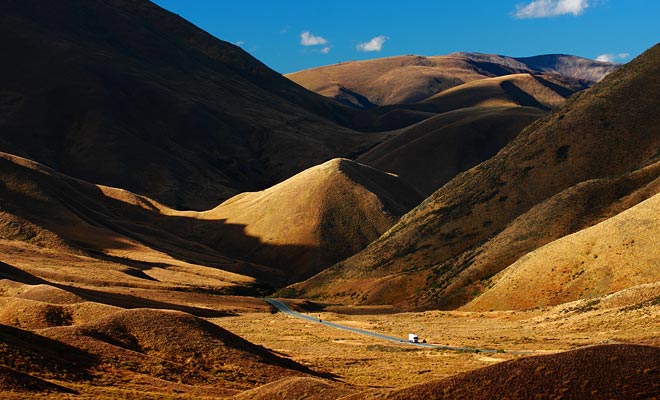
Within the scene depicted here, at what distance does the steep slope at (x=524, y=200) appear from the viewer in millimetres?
99000

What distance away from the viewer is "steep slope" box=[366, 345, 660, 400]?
2694cm

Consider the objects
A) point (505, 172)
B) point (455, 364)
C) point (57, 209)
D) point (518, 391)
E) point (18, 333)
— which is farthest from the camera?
point (57, 209)

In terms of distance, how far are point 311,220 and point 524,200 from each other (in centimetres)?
5276

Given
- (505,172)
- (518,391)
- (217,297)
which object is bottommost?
(217,297)

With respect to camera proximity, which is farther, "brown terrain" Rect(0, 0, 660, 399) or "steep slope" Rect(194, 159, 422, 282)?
"steep slope" Rect(194, 159, 422, 282)

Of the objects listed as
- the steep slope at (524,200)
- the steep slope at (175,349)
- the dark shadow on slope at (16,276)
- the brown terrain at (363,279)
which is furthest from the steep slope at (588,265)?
the dark shadow on slope at (16,276)

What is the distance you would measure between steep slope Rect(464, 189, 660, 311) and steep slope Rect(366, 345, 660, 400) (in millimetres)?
51514

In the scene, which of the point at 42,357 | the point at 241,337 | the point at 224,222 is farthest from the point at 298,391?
the point at 224,222

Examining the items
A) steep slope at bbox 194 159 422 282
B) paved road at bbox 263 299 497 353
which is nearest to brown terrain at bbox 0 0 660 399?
steep slope at bbox 194 159 422 282

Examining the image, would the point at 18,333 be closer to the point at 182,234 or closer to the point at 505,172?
the point at 505,172

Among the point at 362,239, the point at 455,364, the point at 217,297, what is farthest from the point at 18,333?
the point at 362,239

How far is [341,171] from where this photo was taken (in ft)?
567

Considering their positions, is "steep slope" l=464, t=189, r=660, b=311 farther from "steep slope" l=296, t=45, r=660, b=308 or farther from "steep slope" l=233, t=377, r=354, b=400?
"steep slope" l=233, t=377, r=354, b=400

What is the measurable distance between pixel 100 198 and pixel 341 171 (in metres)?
48.7
